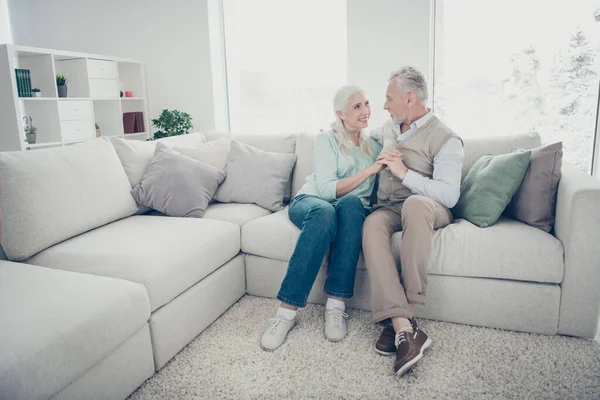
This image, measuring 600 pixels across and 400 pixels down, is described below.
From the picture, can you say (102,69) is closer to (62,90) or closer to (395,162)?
(62,90)

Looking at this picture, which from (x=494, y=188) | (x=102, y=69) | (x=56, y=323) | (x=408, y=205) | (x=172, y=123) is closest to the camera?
(x=56, y=323)

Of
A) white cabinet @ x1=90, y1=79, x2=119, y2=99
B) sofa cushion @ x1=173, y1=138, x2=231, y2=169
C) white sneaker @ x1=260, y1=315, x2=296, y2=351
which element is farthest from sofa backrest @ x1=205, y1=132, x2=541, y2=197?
white cabinet @ x1=90, y1=79, x2=119, y2=99

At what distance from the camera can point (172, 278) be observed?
177 centimetres

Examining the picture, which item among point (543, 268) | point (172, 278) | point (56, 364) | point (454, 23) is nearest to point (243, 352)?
point (172, 278)

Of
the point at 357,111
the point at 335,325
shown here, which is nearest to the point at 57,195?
the point at 335,325

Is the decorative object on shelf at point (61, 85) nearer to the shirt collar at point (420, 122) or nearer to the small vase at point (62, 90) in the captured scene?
the small vase at point (62, 90)

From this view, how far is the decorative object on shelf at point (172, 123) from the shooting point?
4332mm

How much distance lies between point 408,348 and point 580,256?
2.61 feet

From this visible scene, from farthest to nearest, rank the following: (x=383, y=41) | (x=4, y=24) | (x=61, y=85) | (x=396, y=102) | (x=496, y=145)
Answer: (x=4, y=24)
(x=61, y=85)
(x=383, y=41)
(x=496, y=145)
(x=396, y=102)

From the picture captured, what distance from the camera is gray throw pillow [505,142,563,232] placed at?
1.97 m

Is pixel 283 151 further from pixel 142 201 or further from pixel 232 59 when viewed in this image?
pixel 232 59

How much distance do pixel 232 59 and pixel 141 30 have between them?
3.21 feet

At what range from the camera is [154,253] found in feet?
5.90

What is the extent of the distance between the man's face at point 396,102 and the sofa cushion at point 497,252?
22.4 inches
